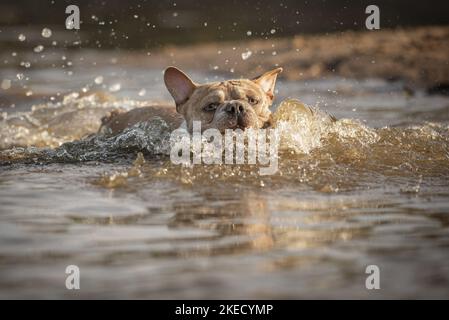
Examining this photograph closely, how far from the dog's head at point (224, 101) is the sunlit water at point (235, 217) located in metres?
0.27

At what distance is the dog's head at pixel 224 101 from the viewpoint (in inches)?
286

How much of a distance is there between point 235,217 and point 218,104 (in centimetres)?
230

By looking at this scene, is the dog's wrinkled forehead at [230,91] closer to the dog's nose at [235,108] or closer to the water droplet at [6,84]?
the dog's nose at [235,108]

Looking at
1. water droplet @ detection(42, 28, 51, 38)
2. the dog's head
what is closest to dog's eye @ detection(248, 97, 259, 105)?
the dog's head

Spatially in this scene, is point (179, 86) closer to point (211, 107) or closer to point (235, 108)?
point (211, 107)

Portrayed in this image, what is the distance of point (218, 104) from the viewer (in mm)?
7617

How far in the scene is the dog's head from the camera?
23.9 ft

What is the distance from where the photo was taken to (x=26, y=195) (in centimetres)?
627

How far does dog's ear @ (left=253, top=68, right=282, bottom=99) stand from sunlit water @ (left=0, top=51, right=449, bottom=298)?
35 centimetres

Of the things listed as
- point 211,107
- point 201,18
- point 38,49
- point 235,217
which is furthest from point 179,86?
point 201,18

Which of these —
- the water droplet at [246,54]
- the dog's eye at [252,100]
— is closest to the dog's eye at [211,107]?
the dog's eye at [252,100]

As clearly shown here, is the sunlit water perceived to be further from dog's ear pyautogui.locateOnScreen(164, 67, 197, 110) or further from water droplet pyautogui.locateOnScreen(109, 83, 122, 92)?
water droplet pyautogui.locateOnScreen(109, 83, 122, 92)

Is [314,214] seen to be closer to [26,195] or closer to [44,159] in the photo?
[26,195]

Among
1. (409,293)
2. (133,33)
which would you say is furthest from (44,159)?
(133,33)
